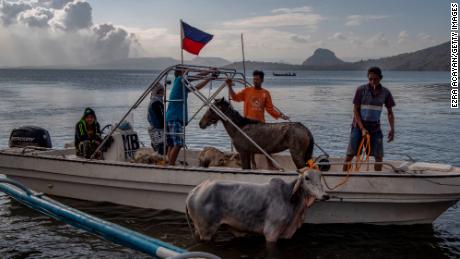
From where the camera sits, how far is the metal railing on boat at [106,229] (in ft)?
14.7

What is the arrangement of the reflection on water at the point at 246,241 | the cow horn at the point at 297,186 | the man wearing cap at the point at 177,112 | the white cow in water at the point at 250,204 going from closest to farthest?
1. the white cow in water at the point at 250,204
2. the cow horn at the point at 297,186
3. the reflection on water at the point at 246,241
4. the man wearing cap at the point at 177,112

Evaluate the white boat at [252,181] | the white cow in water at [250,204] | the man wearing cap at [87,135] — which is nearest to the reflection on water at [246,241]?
the white boat at [252,181]

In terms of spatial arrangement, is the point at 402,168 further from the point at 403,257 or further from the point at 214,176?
the point at 214,176

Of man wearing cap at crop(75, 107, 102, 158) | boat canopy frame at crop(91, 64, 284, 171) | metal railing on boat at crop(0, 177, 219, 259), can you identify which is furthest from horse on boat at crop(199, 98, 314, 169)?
metal railing on boat at crop(0, 177, 219, 259)

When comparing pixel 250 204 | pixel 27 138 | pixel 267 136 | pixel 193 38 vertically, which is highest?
pixel 193 38

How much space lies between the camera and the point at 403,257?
851 cm

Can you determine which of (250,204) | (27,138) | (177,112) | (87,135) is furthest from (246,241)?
(27,138)

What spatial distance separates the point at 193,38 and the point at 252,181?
3311 millimetres

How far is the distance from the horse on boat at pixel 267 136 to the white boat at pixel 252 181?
0.49m

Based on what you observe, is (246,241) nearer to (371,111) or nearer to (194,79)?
(371,111)

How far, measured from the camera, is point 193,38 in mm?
10758

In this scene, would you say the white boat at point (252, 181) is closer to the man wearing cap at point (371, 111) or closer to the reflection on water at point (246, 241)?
the reflection on water at point (246, 241)

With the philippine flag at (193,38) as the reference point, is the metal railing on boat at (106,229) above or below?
below

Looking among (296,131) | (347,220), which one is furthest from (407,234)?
(296,131)
